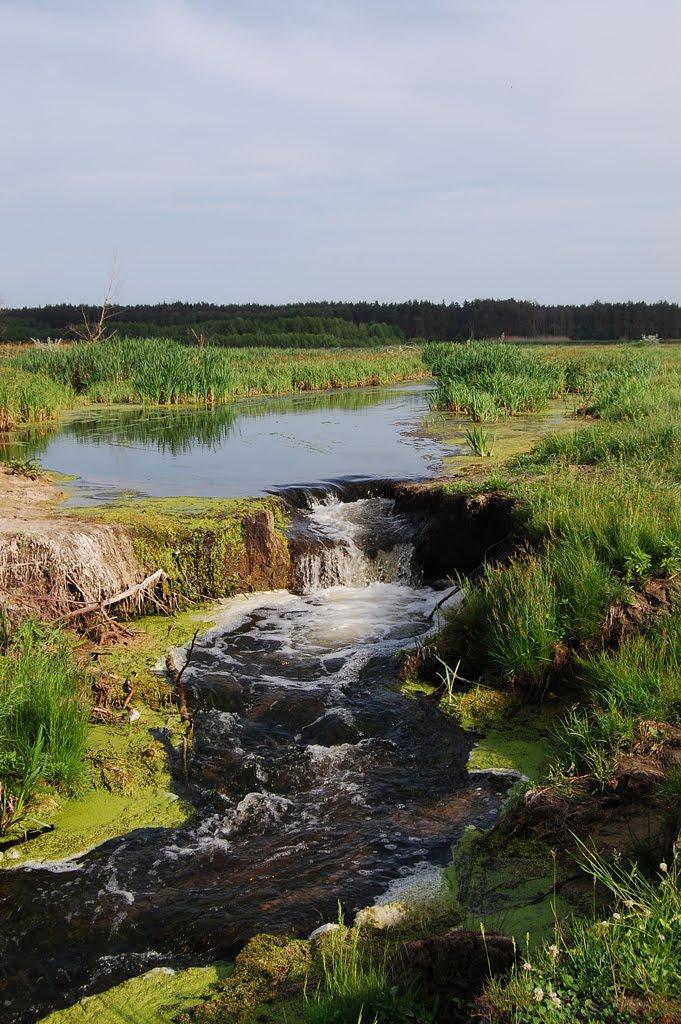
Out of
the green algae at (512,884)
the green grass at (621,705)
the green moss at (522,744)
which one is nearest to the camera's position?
the green algae at (512,884)

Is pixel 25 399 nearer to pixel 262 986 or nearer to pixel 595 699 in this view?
pixel 595 699

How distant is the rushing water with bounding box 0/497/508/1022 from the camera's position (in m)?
4.03

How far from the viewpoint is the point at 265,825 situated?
502 cm

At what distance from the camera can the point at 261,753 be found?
593 cm

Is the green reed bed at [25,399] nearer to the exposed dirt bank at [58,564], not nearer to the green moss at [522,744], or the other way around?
the exposed dirt bank at [58,564]

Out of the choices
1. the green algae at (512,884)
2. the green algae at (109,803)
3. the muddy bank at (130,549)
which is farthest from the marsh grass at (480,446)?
the green algae at (512,884)

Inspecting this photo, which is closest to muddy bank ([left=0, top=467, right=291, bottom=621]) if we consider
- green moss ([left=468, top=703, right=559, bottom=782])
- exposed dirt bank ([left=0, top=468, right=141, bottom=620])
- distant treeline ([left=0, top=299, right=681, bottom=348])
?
exposed dirt bank ([left=0, top=468, right=141, bottom=620])

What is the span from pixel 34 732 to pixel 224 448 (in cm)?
1113

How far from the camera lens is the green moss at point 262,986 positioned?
3.32m

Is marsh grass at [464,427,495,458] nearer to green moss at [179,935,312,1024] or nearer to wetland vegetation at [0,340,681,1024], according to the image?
wetland vegetation at [0,340,681,1024]

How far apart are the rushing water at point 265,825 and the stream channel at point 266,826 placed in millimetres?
10

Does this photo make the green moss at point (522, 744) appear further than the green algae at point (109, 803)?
Yes

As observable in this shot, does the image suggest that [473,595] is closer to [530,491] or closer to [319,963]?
[530,491]

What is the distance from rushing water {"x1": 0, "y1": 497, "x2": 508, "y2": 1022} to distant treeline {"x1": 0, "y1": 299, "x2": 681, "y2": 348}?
51984 mm
